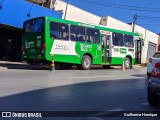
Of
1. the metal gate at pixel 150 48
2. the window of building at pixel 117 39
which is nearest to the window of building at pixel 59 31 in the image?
the window of building at pixel 117 39

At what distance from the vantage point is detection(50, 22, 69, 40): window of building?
20562 mm

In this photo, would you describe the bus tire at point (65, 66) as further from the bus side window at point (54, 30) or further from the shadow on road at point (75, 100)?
the shadow on road at point (75, 100)

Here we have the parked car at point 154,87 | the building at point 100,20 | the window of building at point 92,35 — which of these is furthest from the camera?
the building at point 100,20

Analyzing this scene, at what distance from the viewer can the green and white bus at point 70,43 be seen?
20500mm

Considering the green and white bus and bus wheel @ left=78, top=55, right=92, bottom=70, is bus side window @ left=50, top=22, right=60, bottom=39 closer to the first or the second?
the green and white bus

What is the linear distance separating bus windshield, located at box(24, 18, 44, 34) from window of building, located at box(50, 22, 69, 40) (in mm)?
617

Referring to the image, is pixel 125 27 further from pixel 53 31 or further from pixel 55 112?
pixel 55 112

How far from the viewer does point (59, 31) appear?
2092cm

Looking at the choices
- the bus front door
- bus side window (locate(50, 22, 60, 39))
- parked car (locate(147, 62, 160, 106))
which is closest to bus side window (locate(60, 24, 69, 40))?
bus side window (locate(50, 22, 60, 39))

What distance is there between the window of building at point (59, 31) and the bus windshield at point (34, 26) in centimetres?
62

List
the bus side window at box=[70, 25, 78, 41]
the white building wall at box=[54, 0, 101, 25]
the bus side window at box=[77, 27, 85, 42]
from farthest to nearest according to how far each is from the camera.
A: the white building wall at box=[54, 0, 101, 25], the bus side window at box=[77, 27, 85, 42], the bus side window at box=[70, 25, 78, 41]

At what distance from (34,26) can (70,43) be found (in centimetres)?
245

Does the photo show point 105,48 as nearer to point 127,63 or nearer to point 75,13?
point 127,63

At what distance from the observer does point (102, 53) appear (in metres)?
24.3
